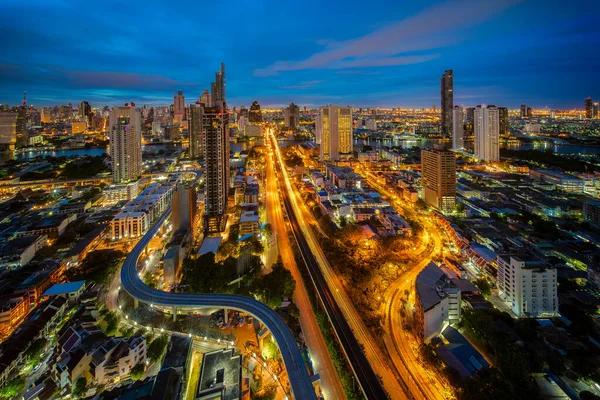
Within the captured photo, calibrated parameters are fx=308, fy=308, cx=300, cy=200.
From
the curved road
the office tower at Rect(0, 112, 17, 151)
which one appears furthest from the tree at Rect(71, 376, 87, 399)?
the office tower at Rect(0, 112, 17, 151)

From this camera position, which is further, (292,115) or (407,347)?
(292,115)

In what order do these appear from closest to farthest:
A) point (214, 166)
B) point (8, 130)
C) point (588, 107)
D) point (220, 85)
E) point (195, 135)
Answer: point (214, 166) → point (220, 85) → point (195, 135) → point (8, 130) → point (588, 107)

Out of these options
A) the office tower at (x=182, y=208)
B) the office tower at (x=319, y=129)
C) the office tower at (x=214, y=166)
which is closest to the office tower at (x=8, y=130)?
the office tower at (x=319, y=129)

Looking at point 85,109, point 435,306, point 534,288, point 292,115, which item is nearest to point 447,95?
point 292,115

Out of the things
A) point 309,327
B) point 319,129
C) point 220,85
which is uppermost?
point 220,85

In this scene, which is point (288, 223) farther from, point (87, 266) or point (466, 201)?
point (466, 201)

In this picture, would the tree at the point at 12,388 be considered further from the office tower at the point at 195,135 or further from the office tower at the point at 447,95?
the office tower at the point at 447,95

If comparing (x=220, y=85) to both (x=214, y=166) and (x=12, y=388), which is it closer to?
(x=214, y=166)
